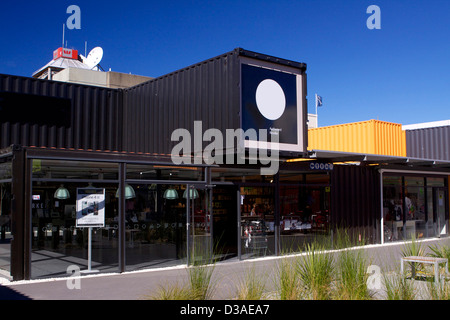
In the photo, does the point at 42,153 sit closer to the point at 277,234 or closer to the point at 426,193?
the point at 277,234

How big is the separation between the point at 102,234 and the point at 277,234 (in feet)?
17.7

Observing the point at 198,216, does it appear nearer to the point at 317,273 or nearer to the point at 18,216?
the point at 18,216

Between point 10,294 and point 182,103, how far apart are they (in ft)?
23.5

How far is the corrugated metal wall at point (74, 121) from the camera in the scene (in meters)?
14.1

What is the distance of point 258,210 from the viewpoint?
45.1ft

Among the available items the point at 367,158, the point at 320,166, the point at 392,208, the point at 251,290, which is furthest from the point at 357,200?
the point at 251,290

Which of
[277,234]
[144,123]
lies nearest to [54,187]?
[144,123]

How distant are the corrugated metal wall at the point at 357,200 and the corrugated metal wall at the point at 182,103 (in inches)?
214

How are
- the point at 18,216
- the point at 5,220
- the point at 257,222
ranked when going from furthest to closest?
the point at 257,222 < the point at 5,220 < the point at 18,216

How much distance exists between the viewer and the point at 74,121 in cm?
1510

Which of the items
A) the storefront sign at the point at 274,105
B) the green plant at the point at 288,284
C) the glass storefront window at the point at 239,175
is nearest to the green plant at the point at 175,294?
the green plant at the point at 288,284

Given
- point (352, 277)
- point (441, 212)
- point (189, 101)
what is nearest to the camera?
point (352, 277)

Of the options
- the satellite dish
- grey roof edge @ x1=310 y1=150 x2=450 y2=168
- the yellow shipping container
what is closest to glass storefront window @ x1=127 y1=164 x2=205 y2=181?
grey roof edge @ x1=310 y1=150 x2=450 y2=168
